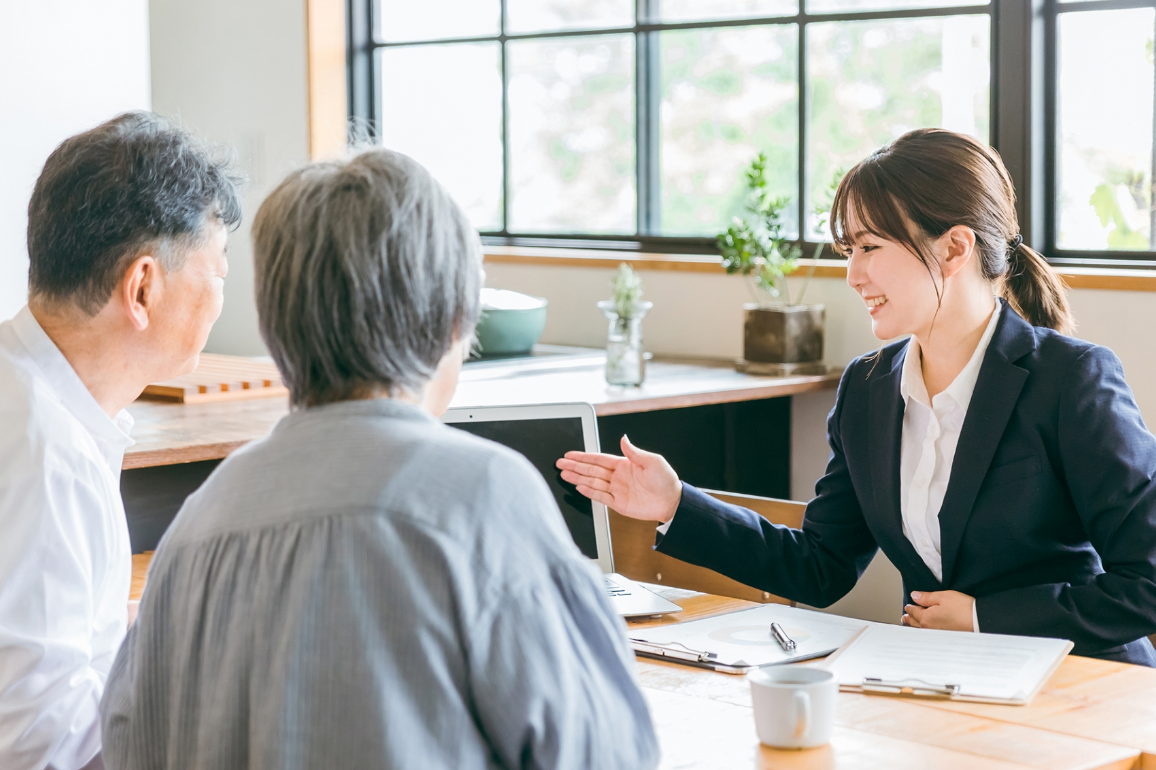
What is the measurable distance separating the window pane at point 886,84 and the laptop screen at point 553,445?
203cm

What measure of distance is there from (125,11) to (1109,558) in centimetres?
272

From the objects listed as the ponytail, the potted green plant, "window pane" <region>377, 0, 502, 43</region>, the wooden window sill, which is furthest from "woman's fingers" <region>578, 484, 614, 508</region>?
"window pane" <region>377, 0, 502, 43</region>

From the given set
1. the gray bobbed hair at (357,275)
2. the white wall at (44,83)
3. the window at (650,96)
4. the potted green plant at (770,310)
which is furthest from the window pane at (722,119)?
the gray bobbed hair at (357,275)

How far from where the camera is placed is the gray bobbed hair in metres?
0.93

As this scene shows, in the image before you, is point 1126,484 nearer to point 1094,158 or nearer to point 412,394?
point 412,394

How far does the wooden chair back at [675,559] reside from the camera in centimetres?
214

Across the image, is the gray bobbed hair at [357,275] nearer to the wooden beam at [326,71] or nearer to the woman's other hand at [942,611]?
the woman's other hand at [942,611]

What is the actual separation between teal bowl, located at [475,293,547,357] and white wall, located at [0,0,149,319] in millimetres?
1111

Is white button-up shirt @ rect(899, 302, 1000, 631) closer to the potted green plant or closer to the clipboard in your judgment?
the clipboard

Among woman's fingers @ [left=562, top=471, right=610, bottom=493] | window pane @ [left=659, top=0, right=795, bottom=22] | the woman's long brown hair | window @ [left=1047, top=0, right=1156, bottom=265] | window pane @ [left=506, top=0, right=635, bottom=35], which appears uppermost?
window pane @ [left=506, top=0, right=635, bottom=35]

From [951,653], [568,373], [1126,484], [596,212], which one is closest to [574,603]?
[951,653]

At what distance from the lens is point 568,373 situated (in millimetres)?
3400

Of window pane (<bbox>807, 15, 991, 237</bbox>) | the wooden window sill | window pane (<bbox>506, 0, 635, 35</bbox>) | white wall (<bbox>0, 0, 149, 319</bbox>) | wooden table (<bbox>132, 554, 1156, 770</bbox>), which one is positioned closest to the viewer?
wooden table (<bbox>132, 554, 1156, 770</bbox>)

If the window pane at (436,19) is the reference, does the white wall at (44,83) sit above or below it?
below
